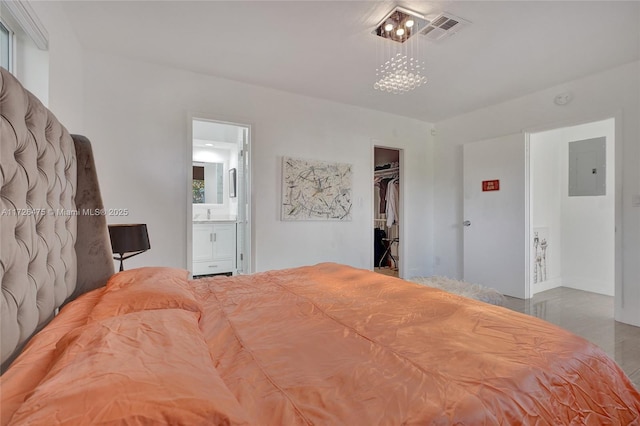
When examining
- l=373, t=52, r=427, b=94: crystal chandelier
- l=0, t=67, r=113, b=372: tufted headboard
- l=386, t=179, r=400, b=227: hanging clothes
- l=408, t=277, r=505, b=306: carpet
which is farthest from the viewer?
l=386, t=179, r=400, b=227: hanging clothes

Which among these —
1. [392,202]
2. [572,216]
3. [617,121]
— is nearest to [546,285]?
[572,216]

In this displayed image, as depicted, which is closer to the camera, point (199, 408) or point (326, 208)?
point (199, 408)

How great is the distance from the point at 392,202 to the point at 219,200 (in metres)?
3.17

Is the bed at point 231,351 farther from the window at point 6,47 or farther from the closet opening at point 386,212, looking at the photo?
the closet opening at point 386,212

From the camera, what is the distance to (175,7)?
6.99 feet

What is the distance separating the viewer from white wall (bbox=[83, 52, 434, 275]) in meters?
2.82

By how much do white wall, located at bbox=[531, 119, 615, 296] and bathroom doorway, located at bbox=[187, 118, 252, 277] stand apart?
3.78 metres

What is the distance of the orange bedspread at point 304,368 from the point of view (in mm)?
543

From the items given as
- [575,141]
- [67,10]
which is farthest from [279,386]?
[575,141]

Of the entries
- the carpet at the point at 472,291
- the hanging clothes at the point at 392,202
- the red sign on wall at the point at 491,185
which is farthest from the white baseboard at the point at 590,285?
the hanging clothes at the point at 392,202

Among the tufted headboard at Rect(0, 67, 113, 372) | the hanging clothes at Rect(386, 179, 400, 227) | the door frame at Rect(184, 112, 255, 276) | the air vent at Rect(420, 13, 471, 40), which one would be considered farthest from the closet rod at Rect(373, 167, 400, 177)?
the tufted headboard at Rect(0, 67, 113, 372)

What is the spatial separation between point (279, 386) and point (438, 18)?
255cm

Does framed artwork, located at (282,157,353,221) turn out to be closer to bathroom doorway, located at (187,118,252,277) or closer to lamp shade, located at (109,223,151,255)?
bathroom doorway, located at (187,118,252,277)

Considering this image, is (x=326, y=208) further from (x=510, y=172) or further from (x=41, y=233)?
(x=41, y=233)
